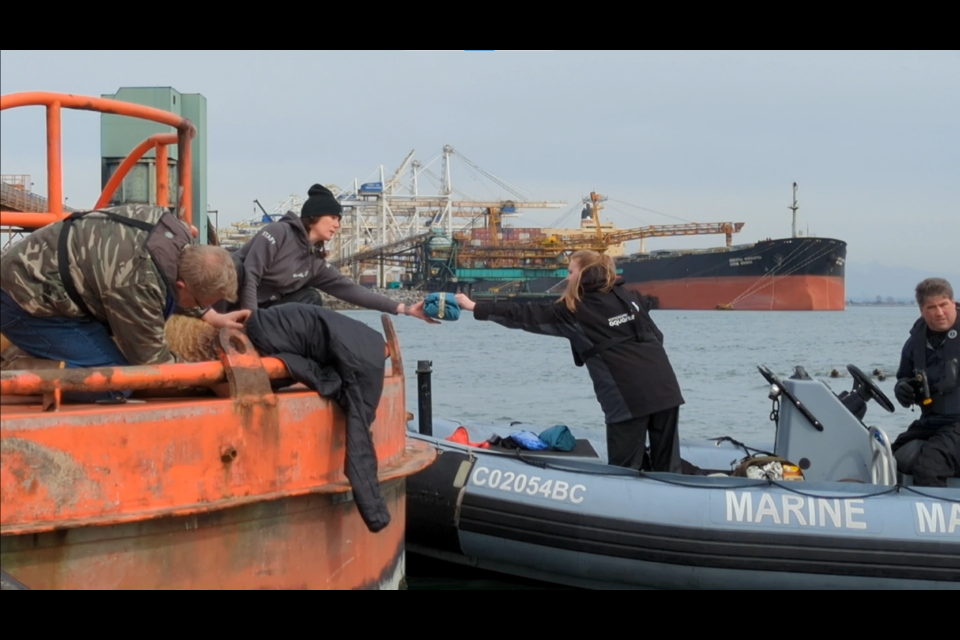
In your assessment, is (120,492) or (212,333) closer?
(120,492)

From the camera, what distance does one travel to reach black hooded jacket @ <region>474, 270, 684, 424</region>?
20.1 feet

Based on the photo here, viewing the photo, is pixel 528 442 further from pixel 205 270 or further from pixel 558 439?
pixel 205 270

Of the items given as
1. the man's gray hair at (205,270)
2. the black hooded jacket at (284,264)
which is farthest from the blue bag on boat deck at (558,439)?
the man's gray hair at (205,270)

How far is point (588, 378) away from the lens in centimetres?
2302

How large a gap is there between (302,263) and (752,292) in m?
69.3

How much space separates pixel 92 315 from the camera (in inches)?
156

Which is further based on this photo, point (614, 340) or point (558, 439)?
point (558, 439)

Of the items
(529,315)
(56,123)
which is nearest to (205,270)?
(56,123)

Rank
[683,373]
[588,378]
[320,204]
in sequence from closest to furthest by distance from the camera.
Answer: [320,204] → [588,378] → [683,373]

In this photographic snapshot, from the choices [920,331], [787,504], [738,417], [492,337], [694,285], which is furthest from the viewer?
[694,285]

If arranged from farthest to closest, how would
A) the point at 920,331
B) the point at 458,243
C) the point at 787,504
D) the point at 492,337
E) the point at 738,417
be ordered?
the point at 458,243 → the point at 492,337 → the point at 738,417 → the point at 920,331 → the point at 787,504

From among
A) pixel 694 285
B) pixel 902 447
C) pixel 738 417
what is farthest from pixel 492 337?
pixel 902 447

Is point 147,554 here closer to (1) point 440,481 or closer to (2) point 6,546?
(2) point 6,546

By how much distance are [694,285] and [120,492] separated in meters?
70.8
